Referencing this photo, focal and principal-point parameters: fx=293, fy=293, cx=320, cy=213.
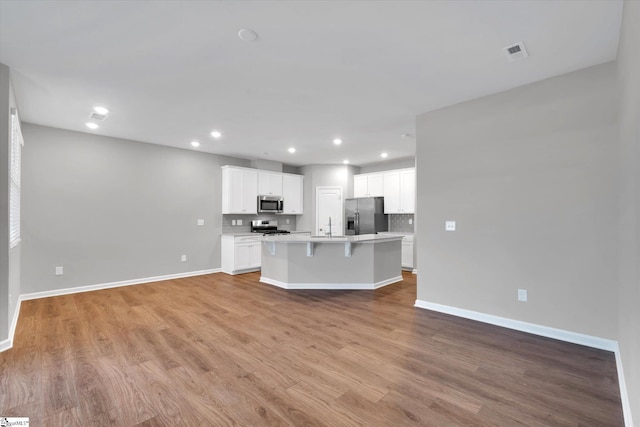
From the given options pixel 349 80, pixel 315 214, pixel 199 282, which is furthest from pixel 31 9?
pixel 315 214

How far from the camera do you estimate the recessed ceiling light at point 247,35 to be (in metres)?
2.26

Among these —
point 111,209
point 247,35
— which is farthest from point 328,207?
point 247,35

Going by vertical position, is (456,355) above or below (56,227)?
below

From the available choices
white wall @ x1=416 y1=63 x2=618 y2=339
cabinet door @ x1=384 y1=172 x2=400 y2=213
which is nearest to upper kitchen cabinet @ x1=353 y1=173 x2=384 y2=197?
cabinet door @ x1=384 y1=172 x2=400 y2=213

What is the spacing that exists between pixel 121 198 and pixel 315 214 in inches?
172

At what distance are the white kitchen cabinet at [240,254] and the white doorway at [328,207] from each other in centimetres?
196

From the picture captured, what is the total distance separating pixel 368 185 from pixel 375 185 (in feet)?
0.73

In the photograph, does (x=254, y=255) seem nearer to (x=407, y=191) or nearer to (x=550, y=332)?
(x=407, y=191)

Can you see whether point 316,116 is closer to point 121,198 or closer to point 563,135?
point 563,135

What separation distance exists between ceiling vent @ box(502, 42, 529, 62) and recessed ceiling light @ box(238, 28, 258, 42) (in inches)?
83.0

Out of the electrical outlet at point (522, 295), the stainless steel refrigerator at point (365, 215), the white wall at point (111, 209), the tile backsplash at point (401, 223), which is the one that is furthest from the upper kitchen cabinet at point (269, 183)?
the electrical outlet at point (522, 295)

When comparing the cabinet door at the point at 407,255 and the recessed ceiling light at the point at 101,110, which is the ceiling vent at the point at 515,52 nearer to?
the cabinet door at the point at 407,255

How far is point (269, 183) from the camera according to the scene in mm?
7285

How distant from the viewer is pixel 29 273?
14.6 ft
